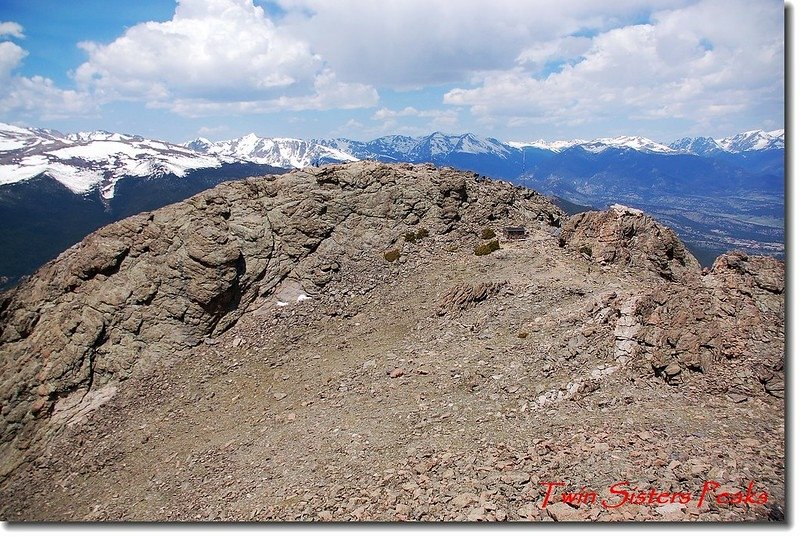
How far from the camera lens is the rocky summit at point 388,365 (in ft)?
53.7

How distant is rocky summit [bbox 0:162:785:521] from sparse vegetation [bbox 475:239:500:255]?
6.9 inches

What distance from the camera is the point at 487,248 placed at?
1437 inches

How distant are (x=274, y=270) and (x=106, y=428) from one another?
48.5ft

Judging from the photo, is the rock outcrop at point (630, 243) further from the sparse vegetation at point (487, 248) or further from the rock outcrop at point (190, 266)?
the rock outcrop at point (190, 266)

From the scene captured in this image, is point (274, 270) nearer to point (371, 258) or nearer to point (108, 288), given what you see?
point (371, 258)

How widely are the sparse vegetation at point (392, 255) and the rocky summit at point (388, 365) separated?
0.24 m

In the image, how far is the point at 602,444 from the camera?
16.7 metres

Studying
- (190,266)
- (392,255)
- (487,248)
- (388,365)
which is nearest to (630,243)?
(487,248)

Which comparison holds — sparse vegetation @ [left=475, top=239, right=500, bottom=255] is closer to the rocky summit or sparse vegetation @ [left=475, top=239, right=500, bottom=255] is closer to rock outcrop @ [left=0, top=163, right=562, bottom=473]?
the rocky summit

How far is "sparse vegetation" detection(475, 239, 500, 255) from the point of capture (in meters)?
36.3

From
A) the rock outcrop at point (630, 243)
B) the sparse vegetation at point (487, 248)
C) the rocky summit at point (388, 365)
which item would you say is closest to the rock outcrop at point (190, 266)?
the rocky summit at point (388, 365)

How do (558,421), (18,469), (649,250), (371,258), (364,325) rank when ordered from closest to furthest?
(558,421) → (18,469) → (364,325) → (649,250) → (371,258)

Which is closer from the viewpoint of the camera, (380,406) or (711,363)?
(711,363)

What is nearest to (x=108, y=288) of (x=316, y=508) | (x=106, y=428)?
(x=106, y=428)
